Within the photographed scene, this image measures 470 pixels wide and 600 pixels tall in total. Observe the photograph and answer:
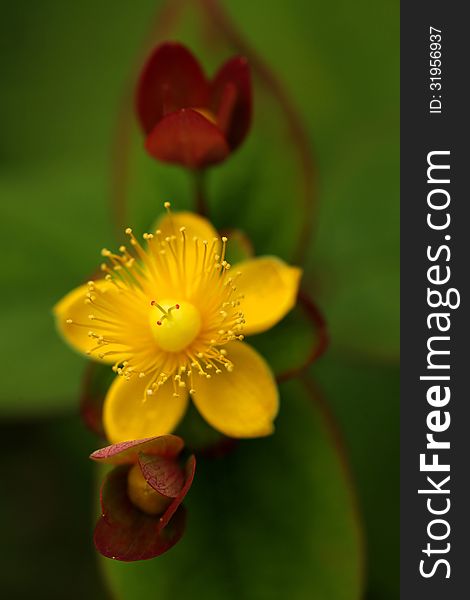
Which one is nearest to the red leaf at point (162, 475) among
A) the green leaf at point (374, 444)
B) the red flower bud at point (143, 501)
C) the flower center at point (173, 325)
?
the red flower bud at point (143, 501)

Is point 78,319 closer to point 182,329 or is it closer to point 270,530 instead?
point 182,329

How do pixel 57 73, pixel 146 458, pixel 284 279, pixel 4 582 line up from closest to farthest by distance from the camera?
pixel 146 458 < pixel 284 279 < pixel 4 582 < pixel 57 73

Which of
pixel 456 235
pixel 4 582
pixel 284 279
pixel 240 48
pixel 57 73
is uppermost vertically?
pixel 57 73

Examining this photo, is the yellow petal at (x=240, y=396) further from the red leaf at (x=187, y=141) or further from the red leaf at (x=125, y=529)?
the red leaf at (x=187, y=141)

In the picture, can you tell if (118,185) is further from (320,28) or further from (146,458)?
(320,28)

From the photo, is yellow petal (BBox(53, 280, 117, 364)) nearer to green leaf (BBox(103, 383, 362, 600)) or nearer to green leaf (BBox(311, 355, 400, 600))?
green leaf (BBox(103, 383, 362, 600))

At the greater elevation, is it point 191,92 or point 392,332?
point 191,92

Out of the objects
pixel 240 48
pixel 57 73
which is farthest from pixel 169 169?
pixel 57 73

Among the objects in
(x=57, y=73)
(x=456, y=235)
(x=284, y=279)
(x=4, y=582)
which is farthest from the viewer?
(x=57, y=73)
